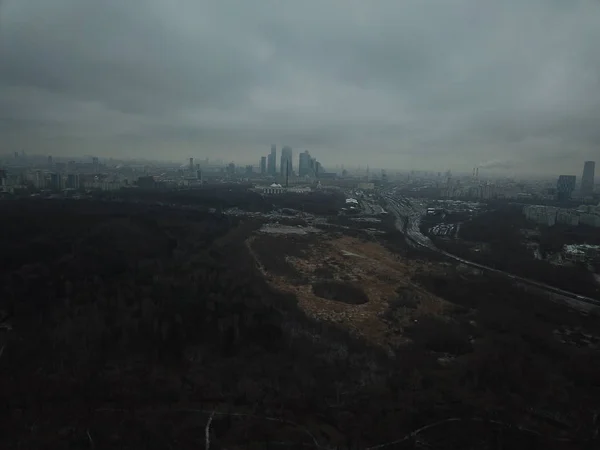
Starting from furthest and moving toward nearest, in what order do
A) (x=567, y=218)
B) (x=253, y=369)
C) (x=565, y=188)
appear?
(x=565, y=188)
(x=567, y=218)
(x=253, y=369)

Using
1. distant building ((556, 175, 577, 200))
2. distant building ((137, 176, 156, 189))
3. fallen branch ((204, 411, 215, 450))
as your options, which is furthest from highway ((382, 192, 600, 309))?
distant building ((137, 176, 156, 189))

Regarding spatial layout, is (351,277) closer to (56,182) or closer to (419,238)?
(419,238)

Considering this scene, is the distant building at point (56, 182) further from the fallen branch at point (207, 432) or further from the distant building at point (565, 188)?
the distant building at point (565, 188)

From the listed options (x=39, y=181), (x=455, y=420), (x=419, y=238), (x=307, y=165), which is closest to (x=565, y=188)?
(x=419, y=238)

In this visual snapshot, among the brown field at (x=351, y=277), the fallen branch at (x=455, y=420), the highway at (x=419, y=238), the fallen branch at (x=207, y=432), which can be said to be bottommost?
the highway at (x=419, y=238)

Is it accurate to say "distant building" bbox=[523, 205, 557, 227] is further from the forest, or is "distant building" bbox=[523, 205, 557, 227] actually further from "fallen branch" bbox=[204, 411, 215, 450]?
"fallen branch" bbox=[204, 411, 215, 450]

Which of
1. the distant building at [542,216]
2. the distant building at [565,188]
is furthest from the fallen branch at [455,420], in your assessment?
the distant building at [565,188]

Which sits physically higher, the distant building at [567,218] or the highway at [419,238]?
the distant building at [567,218]
